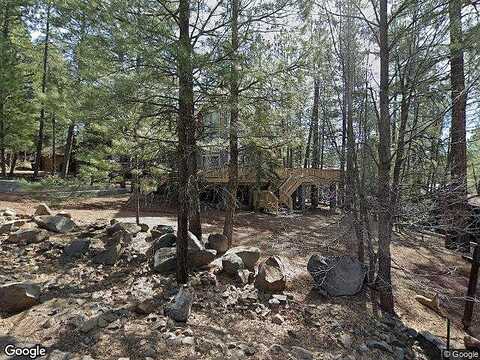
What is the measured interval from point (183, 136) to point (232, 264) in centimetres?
246

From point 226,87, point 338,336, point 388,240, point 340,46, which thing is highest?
point 340,46

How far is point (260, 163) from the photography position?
7297 mm

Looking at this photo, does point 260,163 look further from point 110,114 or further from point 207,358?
point 207,358

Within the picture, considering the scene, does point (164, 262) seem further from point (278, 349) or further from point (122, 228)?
point (278, 349)

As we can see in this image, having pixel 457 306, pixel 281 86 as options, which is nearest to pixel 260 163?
pixel 281 86

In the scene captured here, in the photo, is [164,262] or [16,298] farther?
[164,262]

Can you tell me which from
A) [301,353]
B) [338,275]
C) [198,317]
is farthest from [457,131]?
[198,317]

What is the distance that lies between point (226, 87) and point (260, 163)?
2.75m

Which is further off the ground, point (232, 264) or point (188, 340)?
point (232, 264)

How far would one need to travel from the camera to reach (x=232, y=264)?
19.1 feet

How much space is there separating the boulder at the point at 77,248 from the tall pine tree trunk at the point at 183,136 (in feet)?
8.44

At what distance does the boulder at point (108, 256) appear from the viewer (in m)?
6.23

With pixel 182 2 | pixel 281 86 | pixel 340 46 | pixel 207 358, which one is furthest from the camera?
pixel 340 46

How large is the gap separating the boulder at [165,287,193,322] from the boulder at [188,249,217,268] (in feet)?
4.15
